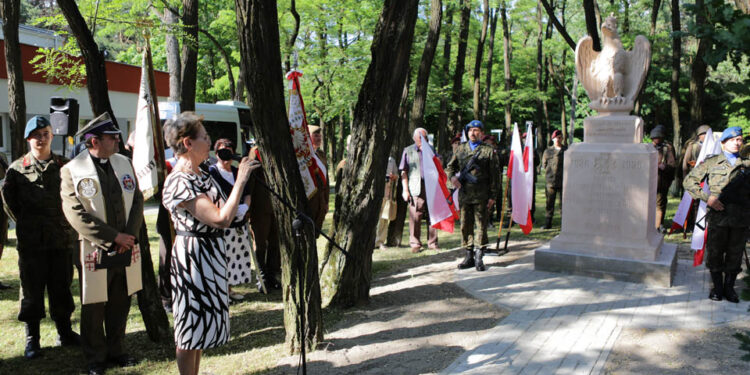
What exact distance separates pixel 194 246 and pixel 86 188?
122 cm

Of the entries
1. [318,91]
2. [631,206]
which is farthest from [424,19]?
[631,206]

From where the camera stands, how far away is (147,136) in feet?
16.3

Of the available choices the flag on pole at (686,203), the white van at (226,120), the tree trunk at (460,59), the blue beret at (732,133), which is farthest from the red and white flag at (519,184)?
the white van at (226,120)

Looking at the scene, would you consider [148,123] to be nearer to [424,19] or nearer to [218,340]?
[218,340]

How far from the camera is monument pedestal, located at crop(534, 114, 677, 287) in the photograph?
7.19m

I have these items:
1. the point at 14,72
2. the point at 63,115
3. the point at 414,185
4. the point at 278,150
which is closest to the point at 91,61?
the point at 278,150

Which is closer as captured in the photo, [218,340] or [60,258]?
[218,340]

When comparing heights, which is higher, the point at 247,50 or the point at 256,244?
the point at 247,50

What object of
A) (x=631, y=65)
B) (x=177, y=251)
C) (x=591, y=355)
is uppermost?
(x=631, y=65)

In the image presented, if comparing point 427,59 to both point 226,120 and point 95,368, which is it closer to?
point 226,120

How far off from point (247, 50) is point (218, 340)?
2137mm

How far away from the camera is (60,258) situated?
507cm

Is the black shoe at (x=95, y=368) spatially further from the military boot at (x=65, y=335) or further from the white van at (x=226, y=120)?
the white van at (x=226, y=120)

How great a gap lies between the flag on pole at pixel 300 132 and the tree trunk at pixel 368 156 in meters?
0.46
